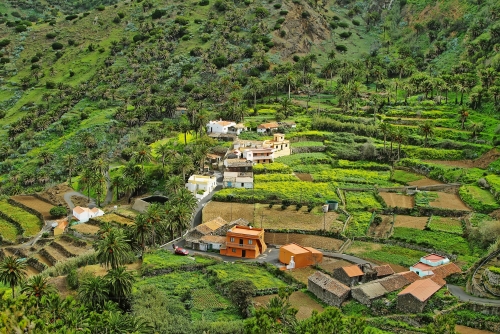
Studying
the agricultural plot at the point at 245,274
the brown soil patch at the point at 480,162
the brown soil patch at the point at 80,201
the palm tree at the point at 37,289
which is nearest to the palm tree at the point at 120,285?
the palm tree at the point at 37,289

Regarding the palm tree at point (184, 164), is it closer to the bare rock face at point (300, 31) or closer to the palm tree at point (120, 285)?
the palm tree at point (120, 285)

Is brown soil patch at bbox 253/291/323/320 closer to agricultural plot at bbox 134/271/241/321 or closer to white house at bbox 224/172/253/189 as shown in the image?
agricultural plot at bbox 134/271/241/321

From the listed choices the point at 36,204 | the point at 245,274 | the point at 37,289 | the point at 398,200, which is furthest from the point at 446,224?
the point at 36,204

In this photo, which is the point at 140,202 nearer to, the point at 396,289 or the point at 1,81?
the point at 396,289

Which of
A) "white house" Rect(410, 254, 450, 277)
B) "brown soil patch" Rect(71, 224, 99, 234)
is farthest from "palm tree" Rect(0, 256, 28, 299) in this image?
"white house" Rect(410, 254, 450, 277)

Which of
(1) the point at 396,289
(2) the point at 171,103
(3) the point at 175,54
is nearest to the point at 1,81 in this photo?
(3) the point at 175,54

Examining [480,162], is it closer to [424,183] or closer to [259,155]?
[424,183]
